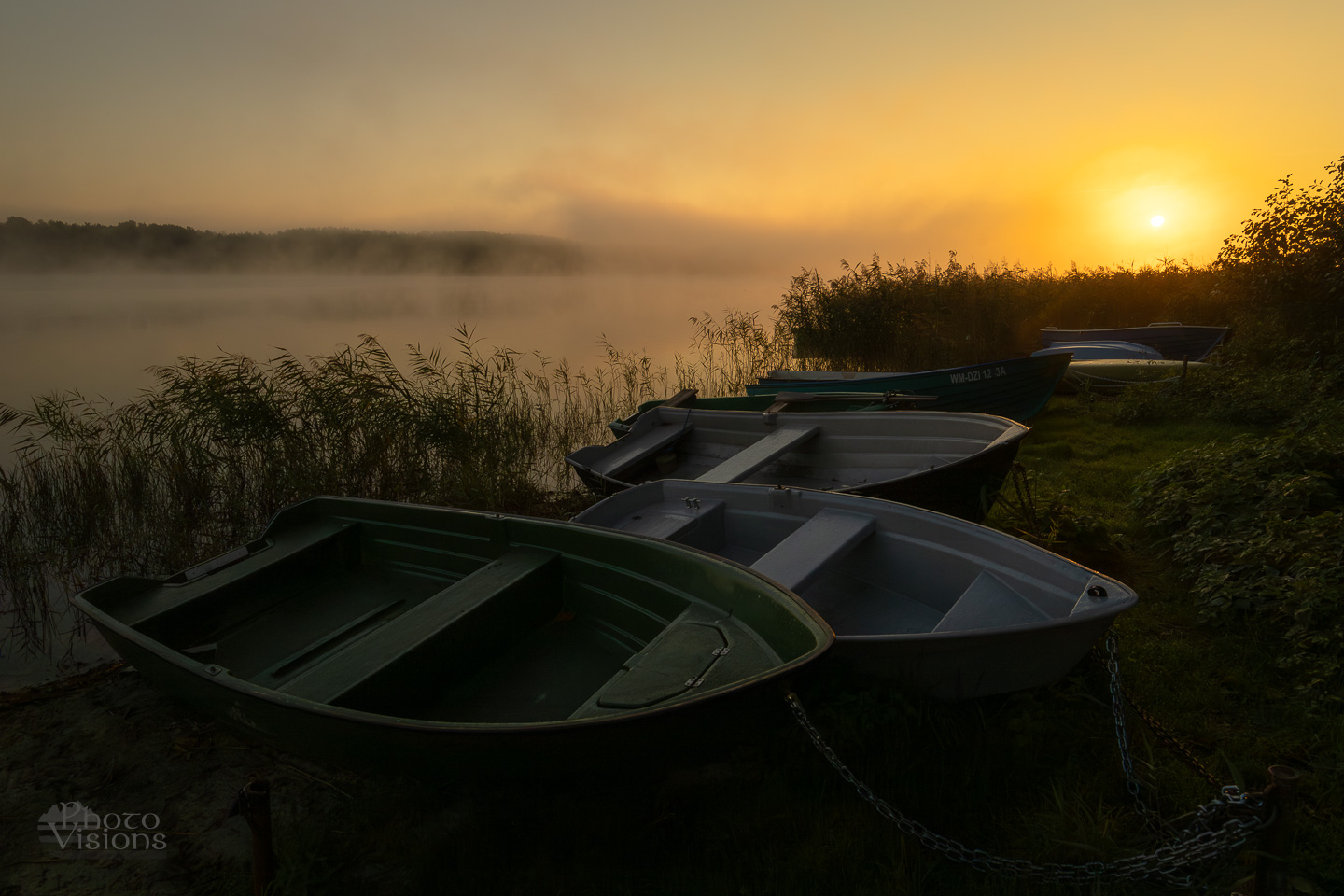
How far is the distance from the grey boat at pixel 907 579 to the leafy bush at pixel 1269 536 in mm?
1211

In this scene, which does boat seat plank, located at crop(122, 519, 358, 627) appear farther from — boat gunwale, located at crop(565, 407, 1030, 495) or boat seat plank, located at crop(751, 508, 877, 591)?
boat seat plank, located at crop(751, 508, 877, 591)

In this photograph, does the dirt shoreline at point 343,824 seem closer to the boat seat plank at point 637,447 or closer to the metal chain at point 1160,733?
the metal chain at point 1160,733

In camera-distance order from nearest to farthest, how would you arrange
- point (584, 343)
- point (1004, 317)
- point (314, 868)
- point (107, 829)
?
point (314, 868)
point (107, 829)
point (1004, 317)
point (584, 343)


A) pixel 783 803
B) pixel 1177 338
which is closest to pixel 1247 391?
pixel 1177 338

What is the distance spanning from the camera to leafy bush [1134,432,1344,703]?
319cm

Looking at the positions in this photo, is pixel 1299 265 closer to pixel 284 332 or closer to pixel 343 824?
pixel 343 824

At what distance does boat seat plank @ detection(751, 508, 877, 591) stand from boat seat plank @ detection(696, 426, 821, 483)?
1251mm

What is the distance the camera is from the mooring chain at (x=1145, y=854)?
5.82 feet

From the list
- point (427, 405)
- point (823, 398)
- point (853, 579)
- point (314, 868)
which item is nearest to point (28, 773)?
point (314, 868)

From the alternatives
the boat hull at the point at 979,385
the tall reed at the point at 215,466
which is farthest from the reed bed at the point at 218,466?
the boat hull at the point at 979,385

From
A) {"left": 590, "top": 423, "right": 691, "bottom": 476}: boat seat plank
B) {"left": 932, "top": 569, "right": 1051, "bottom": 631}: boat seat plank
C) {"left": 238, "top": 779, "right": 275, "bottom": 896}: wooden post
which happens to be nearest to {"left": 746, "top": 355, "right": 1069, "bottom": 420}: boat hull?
{"left": 590, "top": 423, "right": 691, "bottom": 476}: boat seat plank

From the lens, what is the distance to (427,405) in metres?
7.76

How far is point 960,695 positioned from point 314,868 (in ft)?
8.45

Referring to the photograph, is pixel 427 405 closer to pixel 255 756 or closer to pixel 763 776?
pixel 255 756
